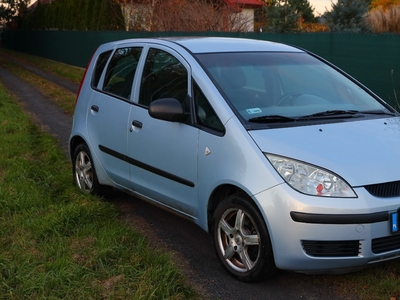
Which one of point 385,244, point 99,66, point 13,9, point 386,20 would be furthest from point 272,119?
point 13,9

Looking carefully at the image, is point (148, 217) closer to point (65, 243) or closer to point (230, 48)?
point (65, 243)

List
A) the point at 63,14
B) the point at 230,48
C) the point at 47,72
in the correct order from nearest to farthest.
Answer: the point at 230,48 < the point at 47,72 < the point at 63,14

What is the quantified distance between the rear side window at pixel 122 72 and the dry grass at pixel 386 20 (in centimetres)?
873

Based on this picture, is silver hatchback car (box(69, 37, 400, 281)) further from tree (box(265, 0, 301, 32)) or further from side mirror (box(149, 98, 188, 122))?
tree (box(265, 0, 301, 32))

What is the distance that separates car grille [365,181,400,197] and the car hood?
3cm

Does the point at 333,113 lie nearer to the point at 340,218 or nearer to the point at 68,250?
the point at 340,218

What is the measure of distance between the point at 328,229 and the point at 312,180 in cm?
31

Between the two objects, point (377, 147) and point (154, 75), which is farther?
point (154, 75)

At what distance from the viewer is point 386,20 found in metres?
13.3

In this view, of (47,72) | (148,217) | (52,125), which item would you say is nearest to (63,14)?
(47,72)

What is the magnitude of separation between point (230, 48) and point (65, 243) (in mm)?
2067

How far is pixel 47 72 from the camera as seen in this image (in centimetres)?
2803

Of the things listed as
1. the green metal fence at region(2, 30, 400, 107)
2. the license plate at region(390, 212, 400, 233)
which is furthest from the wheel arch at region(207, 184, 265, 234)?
the green metal fence at region(2, 30, 400, 107)

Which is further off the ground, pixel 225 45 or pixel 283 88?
pixel 225 45
